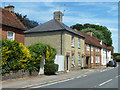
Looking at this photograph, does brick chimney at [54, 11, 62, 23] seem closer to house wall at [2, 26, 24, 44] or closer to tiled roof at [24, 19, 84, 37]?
tiled roof at [24, 19, 84, 37]

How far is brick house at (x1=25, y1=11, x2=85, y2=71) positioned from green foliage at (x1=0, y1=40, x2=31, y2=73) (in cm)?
876

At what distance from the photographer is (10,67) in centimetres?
1297

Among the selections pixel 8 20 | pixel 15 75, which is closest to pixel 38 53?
pixel 15 75

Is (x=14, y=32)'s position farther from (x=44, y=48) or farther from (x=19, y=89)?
(x=19, y=89)

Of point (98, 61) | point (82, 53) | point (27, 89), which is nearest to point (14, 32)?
point (27, 89)

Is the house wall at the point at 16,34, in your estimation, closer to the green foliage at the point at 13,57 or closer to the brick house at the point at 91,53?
the green foliage at the point at 13,57

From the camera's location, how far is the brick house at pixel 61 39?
23.0 metres

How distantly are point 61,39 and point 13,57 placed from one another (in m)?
10.5

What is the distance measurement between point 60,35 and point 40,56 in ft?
24.7

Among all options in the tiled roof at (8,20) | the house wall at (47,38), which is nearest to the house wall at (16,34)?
the tiled roof at (8,20)

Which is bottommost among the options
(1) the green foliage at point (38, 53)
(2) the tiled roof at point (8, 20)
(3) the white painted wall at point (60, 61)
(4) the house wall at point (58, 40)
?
(3) the white painted wall at point (60, 61)

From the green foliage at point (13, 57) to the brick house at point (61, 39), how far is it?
8764mm

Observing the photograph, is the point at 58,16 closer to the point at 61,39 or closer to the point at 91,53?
the point at 61,39

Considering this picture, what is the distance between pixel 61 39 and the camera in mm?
23031
